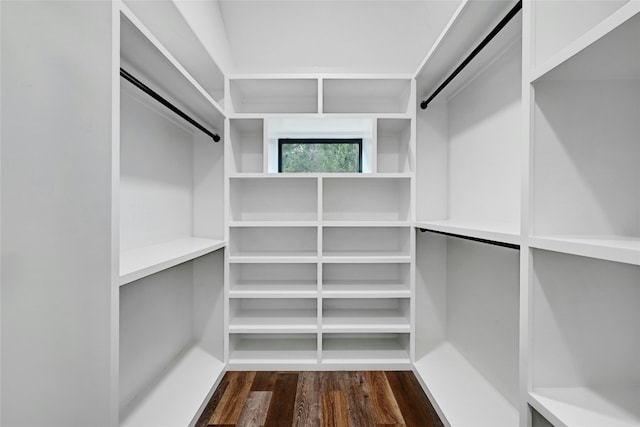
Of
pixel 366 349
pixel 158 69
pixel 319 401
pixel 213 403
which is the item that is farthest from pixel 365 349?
pixel 158 69

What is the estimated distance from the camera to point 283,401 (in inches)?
66.5

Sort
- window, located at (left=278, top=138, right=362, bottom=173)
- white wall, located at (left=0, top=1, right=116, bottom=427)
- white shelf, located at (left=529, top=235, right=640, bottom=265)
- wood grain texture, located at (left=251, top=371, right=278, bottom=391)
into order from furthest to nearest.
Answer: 1. window, located at (left=278, top=138, right=362, bottom=173)
2. wood grain texture, located at (left=251, top=371, right=278, bottom=391)
3. white wall, located at (left=0, top=1, right=116, bottom=427)
4. white shelf, located at (left=529, top=235, right=640, bottom=265)

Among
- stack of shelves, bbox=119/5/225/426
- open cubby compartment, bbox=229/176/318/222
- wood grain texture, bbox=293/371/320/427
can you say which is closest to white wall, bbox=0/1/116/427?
stack of shelves, bbox=119/5/225/426

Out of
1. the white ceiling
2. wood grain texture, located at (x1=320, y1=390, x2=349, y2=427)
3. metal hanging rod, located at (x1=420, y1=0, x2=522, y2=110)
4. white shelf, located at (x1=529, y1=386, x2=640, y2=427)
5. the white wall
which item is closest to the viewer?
white shelf, located at (x1=529, y1=386, x2=640, y2=427)

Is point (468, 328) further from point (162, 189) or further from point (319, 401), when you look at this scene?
point (162, 189)

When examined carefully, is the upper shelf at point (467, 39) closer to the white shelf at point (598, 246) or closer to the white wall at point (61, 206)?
the white shelf at point (598, 246)

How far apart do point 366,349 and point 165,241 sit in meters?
1.34

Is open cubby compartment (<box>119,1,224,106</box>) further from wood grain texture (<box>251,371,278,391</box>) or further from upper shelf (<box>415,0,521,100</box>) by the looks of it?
wood grain texture (<box>251,371,278,391</box>)

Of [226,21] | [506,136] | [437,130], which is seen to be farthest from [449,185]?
[226,21]

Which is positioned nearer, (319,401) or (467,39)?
(467,39)

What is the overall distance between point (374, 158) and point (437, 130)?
48 cm

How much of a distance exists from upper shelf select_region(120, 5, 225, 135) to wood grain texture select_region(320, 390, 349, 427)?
5.09 ft

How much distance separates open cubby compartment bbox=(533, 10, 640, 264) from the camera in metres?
0.81

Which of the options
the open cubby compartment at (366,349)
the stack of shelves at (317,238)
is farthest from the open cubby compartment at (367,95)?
the open cubby compartment at (366,349)
